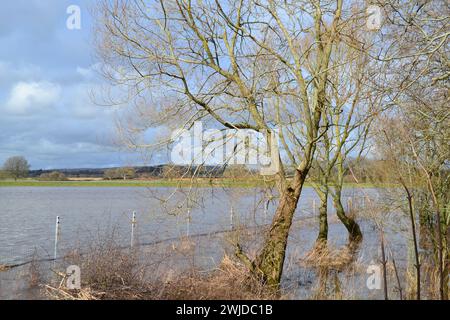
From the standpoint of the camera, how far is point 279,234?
9.73m

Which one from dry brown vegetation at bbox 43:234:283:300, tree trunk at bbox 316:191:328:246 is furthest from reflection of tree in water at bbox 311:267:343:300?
tree trunk at bbox 316:191:328:246

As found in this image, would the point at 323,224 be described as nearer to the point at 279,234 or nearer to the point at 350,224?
the point at 350,224

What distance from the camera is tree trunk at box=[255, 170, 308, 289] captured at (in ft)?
31.4

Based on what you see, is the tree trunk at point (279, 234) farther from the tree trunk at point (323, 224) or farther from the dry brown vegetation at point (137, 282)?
the tree trunk at point (323, 224)

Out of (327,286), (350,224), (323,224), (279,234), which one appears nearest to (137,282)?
(279,234)

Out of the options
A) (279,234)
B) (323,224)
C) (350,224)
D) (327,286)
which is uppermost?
(279,234)

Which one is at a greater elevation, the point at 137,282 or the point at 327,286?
the point at 137,282

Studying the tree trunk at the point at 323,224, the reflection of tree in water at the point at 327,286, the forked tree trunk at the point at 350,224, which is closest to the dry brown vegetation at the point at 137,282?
the reflection of tree in water at the point at 327,286

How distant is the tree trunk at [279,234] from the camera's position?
9.58m

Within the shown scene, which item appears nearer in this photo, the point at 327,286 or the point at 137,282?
the point at 137,282

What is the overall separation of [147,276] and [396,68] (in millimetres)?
6353

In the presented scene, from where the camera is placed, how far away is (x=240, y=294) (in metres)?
8.51
